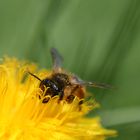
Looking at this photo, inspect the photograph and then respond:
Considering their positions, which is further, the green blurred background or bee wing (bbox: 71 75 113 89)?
the green blurred background

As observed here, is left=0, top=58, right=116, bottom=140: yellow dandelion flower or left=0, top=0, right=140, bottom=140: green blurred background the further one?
left=0, top=0, right=140, bottom=140: green blurred background

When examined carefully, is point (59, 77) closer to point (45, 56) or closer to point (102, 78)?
point (102, 78)

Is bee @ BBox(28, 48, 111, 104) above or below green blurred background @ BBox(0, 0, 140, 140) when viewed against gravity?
below

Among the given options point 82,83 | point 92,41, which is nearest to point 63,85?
point 82,83

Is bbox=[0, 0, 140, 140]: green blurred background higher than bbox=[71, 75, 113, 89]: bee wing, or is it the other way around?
bbox=[0, 0, 140, 140]: green blurred background

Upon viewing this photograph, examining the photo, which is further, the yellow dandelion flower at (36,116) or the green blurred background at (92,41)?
the green blurred background at (92,41)

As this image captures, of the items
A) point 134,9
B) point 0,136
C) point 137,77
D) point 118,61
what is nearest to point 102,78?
point 118,61
